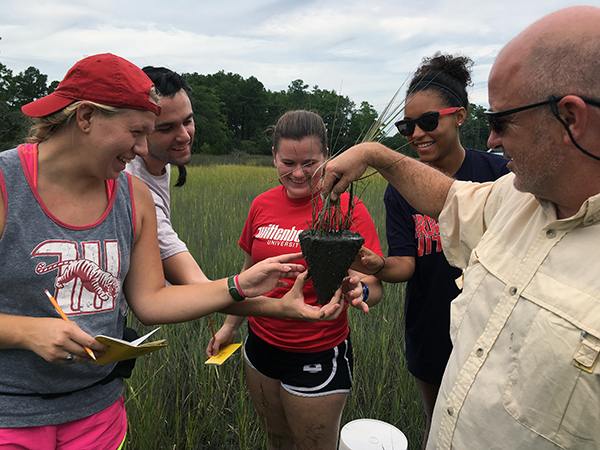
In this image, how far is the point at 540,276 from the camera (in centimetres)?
91

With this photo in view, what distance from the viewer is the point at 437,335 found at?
1.79 meters

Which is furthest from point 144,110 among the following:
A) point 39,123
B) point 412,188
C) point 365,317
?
point 365,317

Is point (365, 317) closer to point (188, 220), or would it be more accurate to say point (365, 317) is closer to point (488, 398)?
point (488, 398)

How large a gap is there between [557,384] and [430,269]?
98cm

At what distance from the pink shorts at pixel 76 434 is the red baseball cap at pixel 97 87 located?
92 centimetres

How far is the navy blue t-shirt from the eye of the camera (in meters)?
1.76

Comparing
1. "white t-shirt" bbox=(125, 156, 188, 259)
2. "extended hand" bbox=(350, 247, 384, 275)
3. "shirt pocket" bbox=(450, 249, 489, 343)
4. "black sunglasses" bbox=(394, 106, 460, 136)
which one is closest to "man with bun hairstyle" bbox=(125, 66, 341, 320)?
"white t-shirt" bbox=(125, 156, 188, 259)

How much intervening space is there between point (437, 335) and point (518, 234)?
90 cm

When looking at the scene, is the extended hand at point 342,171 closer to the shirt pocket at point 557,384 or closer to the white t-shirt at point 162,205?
the shirt pocket at point 557,384

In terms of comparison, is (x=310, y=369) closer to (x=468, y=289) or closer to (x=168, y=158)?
(x=468, y=289)

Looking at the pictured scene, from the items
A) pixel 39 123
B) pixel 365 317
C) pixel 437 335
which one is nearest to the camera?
pixel 39 123

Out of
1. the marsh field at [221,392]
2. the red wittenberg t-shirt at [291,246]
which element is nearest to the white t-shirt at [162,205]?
the red wittenberg t-shirt at [291,246]

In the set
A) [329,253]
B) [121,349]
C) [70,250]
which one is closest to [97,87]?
[70,250]

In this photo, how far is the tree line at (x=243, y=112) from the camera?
63.2 inches
